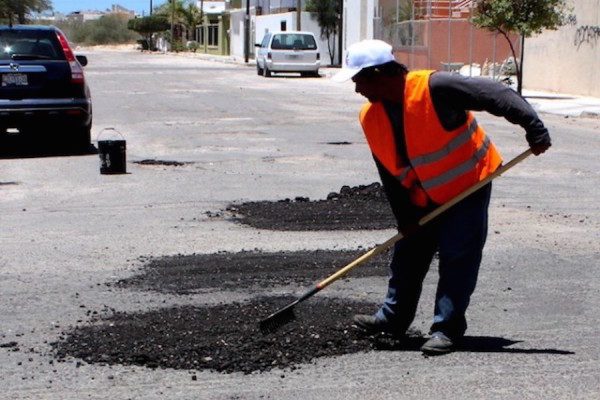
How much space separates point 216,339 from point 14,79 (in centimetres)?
953

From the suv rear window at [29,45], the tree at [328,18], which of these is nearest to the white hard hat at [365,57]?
the suv rear window at [29,45]

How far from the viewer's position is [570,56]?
29.5 meters

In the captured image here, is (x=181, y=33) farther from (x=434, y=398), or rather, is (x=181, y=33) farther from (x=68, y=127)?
(x=434, y=398)

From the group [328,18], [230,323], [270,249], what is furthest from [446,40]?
[230,323]

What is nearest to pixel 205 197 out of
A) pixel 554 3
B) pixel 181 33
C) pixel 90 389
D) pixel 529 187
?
pixel 529 187

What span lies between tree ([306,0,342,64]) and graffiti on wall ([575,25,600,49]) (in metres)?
27.7

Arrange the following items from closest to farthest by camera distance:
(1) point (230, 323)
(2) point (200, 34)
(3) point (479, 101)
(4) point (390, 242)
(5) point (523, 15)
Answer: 1. (3) point (479, 101)
2. (4) point (390, 242)
3. (1) point (230, 323)
4. (5) point (523, 15)
5. (2) point (200, 34)

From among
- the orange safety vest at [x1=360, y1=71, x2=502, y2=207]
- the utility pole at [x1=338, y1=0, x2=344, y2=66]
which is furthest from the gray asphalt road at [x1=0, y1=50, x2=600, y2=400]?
the utility pole at [x1=338, y1=0, x2=344, y2=66]

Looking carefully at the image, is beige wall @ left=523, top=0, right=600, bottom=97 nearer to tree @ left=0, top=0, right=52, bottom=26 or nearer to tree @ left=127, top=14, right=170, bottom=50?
tree @ left=0, top=0, right=52, bottom=26

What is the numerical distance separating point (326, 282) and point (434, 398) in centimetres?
109

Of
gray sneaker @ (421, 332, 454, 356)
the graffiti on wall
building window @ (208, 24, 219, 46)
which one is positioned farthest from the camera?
building window @ (208, 24, 219, 46)

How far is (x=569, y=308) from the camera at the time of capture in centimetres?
661

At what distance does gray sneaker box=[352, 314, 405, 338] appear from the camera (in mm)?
5879

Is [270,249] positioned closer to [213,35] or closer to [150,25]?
[213,35]
